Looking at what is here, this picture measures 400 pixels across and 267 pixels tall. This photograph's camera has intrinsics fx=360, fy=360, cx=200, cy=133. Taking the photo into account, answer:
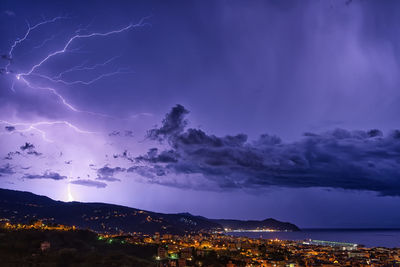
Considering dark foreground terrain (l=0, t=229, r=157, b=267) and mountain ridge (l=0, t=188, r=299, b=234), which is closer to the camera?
dark foreground terrain (l=0, t=229, r=157, b=267)

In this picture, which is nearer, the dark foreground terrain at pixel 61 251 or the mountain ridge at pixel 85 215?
the dark foreground terrain at pixel 61 251

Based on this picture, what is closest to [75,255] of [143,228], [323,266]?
[323,266]

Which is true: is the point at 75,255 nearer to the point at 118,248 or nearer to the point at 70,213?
the point at 118,248

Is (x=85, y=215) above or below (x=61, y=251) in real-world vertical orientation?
above

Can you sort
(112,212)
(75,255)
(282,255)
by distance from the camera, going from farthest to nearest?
(112,212)
(282,255)
(75,255)

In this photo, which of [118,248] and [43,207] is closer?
[118,248]

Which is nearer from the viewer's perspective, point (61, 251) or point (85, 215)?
point (61, 251)

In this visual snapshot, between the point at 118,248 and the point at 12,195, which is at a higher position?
the point at 12,195

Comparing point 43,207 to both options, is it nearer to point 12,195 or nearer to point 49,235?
point 12,195

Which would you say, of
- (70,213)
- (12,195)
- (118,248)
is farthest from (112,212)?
(118,248)

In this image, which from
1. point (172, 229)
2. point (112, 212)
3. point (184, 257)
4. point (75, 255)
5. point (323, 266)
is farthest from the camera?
point (112, 212)
